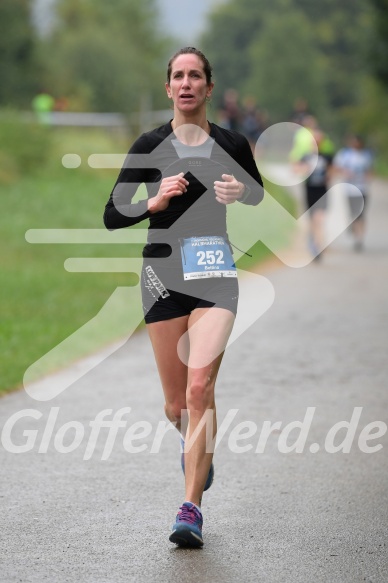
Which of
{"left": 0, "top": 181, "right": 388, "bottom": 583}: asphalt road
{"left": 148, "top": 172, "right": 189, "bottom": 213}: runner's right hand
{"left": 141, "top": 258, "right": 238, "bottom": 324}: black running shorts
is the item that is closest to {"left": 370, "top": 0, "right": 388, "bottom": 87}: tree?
{"left": 0, "top": 181, "right": 388, "bottom": 583}: asphalt road

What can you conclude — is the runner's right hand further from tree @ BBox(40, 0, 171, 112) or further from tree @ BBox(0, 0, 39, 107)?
tree @ BBox(40, 0, 171, 112)

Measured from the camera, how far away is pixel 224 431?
8695 mm

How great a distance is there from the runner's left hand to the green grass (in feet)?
14.5

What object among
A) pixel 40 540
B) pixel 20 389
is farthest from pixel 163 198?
pixel 20 389

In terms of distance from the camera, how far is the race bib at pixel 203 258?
6148 mm

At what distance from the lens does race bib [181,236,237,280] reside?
6.15 metres

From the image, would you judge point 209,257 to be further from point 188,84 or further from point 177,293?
point 188,84

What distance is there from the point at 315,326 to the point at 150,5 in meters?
109

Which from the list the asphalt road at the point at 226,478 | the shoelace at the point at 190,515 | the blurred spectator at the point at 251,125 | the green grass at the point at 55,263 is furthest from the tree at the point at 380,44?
the shoelace at the point at 190,515

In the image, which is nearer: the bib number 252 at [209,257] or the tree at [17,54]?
the bib number 252 at [209,257]

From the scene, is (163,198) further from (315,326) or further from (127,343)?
(315,326)

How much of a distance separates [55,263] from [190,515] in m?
14.4

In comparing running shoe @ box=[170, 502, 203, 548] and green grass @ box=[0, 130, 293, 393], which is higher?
green grass @ box=[0, 130, 293, 393]

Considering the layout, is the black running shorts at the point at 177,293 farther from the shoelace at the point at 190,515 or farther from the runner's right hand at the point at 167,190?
the shoelace at the point at 190,515
